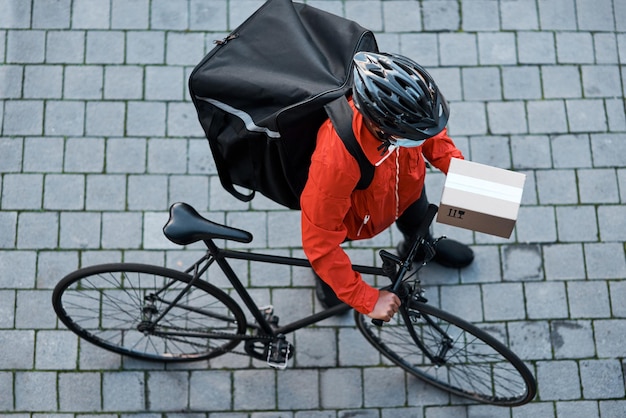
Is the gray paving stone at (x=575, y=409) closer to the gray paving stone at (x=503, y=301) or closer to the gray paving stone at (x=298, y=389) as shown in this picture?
the gray paving stone at (x=503, y=301)

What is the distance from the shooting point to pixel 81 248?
5.96 m

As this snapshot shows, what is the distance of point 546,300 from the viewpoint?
232 inches

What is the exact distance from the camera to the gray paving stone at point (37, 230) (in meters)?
5.95

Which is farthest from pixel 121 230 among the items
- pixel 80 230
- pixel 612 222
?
pixel 612 222

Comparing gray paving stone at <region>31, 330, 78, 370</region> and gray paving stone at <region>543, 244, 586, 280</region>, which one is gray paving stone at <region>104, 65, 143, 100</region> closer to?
gray paving stone at <region>31, 330, 78, 370</region>

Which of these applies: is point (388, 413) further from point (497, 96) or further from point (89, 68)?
point (89, 68)

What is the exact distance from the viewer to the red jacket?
3975 millimetres

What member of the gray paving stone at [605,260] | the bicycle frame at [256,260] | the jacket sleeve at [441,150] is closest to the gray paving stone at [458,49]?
the gray paving stone at [605,260]

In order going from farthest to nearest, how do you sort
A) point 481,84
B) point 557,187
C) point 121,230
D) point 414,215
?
point 481,84 < point 557,187 < point 121,230 < point 414,215

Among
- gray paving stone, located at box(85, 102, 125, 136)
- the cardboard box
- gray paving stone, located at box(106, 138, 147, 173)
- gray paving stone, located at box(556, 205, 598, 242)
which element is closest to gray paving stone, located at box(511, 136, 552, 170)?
gray paving stone, located at box(556, 205, 598, 242)

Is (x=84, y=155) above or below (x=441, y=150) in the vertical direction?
below

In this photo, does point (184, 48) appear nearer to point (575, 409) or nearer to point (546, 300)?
point (546, 300)

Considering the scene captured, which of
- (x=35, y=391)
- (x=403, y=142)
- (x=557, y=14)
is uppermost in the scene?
(x=403, y=142)

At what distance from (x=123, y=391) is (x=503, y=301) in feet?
9.12
